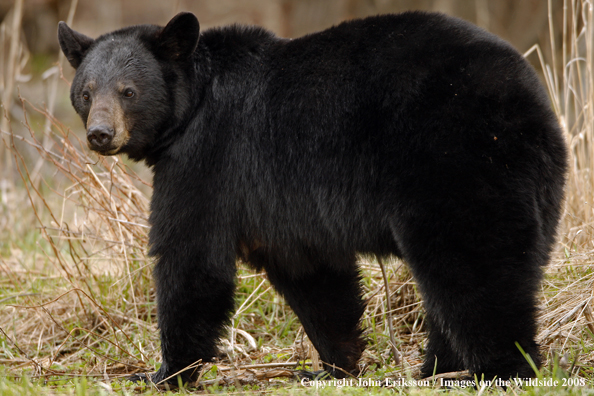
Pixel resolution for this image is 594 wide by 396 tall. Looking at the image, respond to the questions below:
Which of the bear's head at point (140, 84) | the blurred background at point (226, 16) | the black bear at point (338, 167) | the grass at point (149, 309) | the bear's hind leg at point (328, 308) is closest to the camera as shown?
the black bear at point (338, 167)

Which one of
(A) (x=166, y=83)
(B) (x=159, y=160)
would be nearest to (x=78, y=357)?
(B) (x=159, y=160)

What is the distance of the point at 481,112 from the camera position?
8.98ft

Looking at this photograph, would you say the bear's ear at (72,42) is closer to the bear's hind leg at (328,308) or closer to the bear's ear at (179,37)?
the bear's ear at (179,37)

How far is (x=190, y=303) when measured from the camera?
126 inches

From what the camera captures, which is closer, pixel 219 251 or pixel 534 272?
pixel 534 272

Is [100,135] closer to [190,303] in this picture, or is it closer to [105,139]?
[105,139]

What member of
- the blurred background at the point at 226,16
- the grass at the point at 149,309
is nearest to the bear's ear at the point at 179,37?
the grass at the point at 149,309

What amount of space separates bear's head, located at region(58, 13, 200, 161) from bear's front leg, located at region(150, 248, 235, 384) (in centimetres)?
68

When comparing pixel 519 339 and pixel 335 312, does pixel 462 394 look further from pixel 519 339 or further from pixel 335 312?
pixel 335 312

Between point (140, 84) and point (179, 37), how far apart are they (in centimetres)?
35

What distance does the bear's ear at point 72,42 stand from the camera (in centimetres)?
360

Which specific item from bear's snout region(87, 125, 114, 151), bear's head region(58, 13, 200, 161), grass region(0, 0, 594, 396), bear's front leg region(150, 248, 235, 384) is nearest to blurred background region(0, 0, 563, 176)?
grass region(0, 0, 594, 396)

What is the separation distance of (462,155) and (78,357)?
2845 millimetres

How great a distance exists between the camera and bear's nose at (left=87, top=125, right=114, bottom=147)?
124 inches
